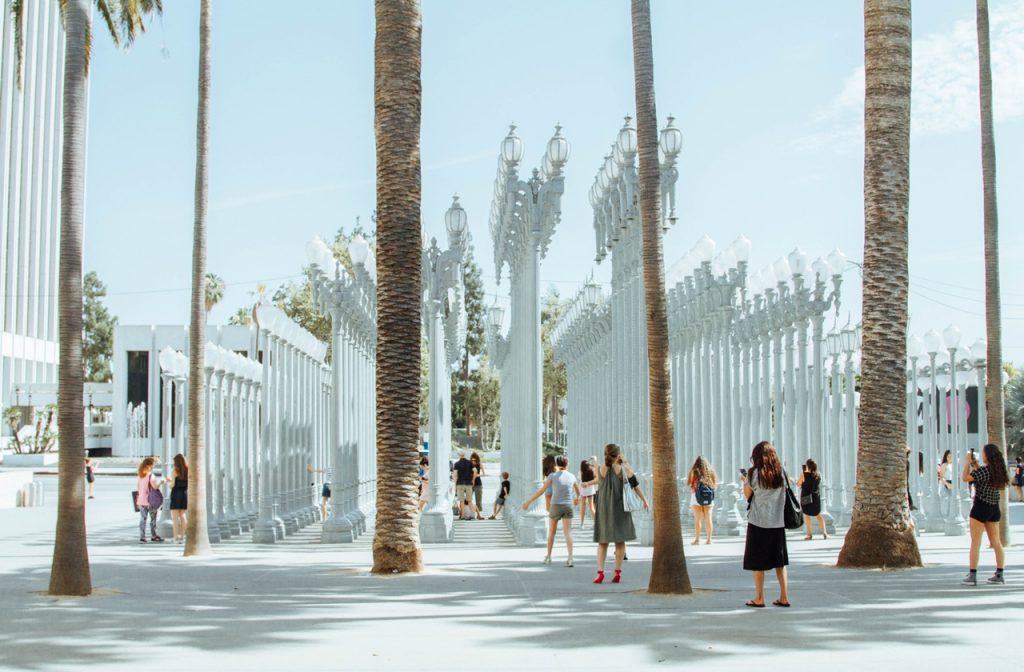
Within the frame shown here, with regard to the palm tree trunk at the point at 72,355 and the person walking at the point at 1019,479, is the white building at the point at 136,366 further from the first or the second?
the palm tree trunk at the point at 72,355

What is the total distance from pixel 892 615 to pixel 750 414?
15.0m

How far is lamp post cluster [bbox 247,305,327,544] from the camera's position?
2116cm

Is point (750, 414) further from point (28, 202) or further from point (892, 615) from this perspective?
point (28, 202)

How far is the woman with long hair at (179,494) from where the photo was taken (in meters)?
19.9

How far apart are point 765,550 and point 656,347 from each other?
2.19 m

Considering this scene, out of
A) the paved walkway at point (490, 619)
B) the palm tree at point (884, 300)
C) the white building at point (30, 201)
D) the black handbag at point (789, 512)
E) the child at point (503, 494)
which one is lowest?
the paved walkway at point (490, 619)

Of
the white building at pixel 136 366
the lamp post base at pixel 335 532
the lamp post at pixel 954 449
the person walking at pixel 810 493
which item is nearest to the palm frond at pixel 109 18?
the lamp post base at pixel 335 532

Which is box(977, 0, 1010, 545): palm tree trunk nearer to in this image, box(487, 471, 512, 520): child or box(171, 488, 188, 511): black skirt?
box(487, 471, 512, 520): child

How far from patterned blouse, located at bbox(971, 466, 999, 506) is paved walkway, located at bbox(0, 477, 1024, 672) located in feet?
2.90

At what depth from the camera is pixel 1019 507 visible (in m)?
33.6

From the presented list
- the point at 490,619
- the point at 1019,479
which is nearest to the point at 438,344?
the point at 490,619

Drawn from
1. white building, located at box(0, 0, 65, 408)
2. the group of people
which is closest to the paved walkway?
the group of people

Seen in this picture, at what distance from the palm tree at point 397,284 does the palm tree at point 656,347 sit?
9.22ft

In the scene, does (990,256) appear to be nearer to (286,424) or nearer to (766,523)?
(766,523)
